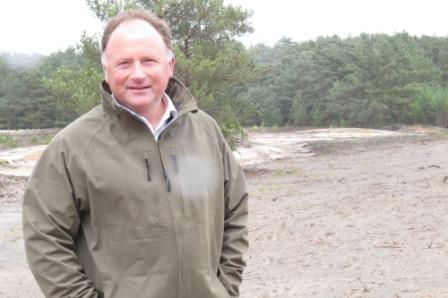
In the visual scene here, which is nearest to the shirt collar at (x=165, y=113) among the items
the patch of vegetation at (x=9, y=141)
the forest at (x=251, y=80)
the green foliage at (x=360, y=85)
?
the forest at (x=251, y=80)

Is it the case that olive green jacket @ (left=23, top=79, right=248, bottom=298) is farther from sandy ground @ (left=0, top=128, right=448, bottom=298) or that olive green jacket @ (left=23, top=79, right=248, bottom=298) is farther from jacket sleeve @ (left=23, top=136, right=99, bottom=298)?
sandy ground @ (left=0, top=128, right=448, bottom=298)

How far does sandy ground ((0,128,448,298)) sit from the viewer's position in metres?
5.09

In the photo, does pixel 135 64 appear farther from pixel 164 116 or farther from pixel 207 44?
pixel 207 44

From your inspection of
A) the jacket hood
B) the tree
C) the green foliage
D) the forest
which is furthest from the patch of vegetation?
the jacket hood

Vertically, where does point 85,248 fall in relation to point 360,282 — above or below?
above

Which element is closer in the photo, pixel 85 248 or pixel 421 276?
pixel 85 248

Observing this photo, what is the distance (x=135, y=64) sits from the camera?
65.7 inches

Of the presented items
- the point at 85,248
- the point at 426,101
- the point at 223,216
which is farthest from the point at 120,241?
the point at 426,101

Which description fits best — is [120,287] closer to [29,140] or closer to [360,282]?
[360,282]

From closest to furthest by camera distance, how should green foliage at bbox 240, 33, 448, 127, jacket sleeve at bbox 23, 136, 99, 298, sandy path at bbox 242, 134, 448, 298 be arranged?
jacket sleeve at bbox 23, 136, 99, 298
sandy path at bbox 242, 134, 448, 298
green foliage at bbox 240, 33, 448, 127

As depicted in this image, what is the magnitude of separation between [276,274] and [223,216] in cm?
398

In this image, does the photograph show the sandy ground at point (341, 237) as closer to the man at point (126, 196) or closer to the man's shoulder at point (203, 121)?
the man's shoulder at point (203, 121)

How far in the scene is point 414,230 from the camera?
6848mm

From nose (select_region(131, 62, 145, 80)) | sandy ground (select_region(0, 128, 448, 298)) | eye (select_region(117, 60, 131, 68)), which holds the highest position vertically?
eye (select_region(117, 60, 131, 68))
